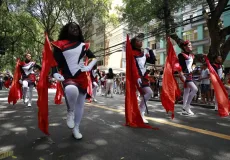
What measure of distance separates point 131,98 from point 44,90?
1815mm

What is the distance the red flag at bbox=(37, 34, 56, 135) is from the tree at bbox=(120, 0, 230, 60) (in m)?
10.4

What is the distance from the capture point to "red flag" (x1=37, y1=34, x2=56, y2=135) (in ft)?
12.7

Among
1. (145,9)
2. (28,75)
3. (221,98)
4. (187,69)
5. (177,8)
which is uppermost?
(145,9)

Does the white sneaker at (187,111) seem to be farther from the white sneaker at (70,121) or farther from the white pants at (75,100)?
the white sneaker at (70,121)

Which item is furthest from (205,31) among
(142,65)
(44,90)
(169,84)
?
(44,90)

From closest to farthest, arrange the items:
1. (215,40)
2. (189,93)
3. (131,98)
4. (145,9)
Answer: (131,98), (189,93), (215,40), (145,9)

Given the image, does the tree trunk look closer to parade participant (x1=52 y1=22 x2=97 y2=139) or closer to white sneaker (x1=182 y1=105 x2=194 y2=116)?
white sneaker (x1=182 y1=105 x2=194 y2=116)

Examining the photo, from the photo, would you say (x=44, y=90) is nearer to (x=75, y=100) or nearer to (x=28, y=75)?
(x=75, y=100)

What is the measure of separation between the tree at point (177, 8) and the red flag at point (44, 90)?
10.4 meters

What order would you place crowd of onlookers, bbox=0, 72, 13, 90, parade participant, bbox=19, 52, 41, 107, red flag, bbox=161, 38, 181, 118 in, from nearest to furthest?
red flag, bbox=161, 38, 181, 118 < parade participant, bbox=19, 52, 41, 107 < crowd of onlookers, bbox=0, 72, 13, 90

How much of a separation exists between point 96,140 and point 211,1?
483 inches

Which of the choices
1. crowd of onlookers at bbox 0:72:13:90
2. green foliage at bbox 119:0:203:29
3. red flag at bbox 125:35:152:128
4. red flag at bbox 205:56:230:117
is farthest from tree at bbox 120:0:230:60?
crowd of onlookers at bbox 0:72:13:90

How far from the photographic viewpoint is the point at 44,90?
3.96 m

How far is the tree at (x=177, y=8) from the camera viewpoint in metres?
12.7
